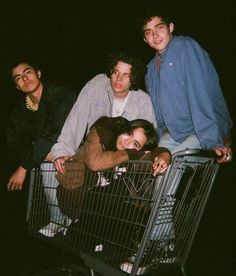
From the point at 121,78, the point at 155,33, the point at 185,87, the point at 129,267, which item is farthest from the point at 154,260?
the point at 155,33

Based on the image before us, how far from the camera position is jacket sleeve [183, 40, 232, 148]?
2.42 metres

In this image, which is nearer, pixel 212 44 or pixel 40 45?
pixel 212 44

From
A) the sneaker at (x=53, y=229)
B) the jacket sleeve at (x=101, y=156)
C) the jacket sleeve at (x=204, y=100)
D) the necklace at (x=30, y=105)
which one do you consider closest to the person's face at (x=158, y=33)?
the jacket sleeve at (x=204, y=100)

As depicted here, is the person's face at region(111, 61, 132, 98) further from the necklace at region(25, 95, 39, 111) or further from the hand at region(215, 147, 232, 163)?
the hand at region(215, 147, 232, 163)

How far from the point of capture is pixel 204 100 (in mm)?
2488

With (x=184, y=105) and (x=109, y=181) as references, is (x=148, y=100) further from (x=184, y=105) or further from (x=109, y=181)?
(x=109, y=181)

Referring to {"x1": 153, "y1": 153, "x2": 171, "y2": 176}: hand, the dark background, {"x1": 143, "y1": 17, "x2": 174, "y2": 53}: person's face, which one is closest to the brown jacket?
{"x1": 153, "y1": 153, "x2": 171, "y2": 176}: hand

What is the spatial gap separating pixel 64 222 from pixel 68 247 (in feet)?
0.62

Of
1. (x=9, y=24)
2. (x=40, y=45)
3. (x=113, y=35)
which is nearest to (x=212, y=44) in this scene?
(x=113, y=35)

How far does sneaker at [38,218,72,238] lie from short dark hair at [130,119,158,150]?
0.79 meters

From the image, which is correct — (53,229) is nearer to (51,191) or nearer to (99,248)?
(51,191)

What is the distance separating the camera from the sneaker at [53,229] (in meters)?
2.59

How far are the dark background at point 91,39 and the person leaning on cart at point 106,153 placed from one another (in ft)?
7.19

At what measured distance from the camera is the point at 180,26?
544 cm
